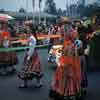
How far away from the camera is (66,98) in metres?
9.39

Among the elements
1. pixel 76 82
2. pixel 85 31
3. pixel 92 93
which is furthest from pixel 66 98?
pixel 85 31

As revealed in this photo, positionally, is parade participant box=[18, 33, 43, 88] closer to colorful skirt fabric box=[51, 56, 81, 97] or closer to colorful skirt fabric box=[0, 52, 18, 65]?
colorful skirt fabric box=[51, 56, 81, 97]

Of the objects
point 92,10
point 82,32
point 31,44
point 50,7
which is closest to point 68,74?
point 31,44

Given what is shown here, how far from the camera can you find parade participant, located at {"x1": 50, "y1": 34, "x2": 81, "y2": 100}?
30.8ft

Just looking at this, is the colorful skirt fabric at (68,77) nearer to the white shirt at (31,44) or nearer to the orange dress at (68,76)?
the orange dress at (68,76)

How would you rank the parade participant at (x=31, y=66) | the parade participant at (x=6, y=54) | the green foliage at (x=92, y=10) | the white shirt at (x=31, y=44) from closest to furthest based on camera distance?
1. the white shirt at (x=31, y=44)
2. the parade participant at (x=31, y=66)
3. the parade participant at (x=6, y=54)
4. the green foliage at (x=92, y=10)

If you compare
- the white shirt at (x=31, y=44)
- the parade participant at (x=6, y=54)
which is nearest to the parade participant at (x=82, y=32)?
the parade participant at (x=6, y=54)

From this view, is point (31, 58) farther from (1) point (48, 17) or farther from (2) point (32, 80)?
(1) point (48, 17)

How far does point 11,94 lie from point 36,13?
4829 cm

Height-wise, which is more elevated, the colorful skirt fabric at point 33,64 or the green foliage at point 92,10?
the green foliage at point 92,10

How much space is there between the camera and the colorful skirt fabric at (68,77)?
940 centimetres

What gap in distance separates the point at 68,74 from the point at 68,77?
0.07 meters

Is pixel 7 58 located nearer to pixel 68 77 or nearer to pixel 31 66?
pixel 31 66

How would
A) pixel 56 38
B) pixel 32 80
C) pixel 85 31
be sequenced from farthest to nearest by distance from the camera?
pixel 56 38 → pixel 85 31 → pixel 32 80
